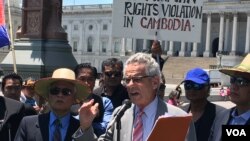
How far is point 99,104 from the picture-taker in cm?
503

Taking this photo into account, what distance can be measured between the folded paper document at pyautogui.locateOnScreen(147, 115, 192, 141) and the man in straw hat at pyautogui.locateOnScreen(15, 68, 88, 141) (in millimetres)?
1115

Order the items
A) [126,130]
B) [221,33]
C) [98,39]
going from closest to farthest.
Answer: [126,130]
[221,33]
[98,39]

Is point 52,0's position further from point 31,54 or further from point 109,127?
point 109,127

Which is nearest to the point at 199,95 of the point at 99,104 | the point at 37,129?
the point at 99,104

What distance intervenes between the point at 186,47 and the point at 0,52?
3940 centimetres

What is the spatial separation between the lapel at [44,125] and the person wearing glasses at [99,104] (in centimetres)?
46

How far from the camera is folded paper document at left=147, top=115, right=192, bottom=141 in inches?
124

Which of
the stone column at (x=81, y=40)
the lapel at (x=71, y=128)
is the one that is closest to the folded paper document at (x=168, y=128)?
the lapel at (x=71, y=128)

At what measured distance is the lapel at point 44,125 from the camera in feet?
13.4

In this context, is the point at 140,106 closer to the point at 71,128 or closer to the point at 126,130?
the point at 126,130

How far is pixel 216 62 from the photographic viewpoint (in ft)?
205

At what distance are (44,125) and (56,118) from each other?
109 millimetres

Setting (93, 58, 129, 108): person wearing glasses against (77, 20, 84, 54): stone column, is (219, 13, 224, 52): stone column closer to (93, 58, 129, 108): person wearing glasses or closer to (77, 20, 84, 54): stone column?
(77, 20, 84, 54): stone column
